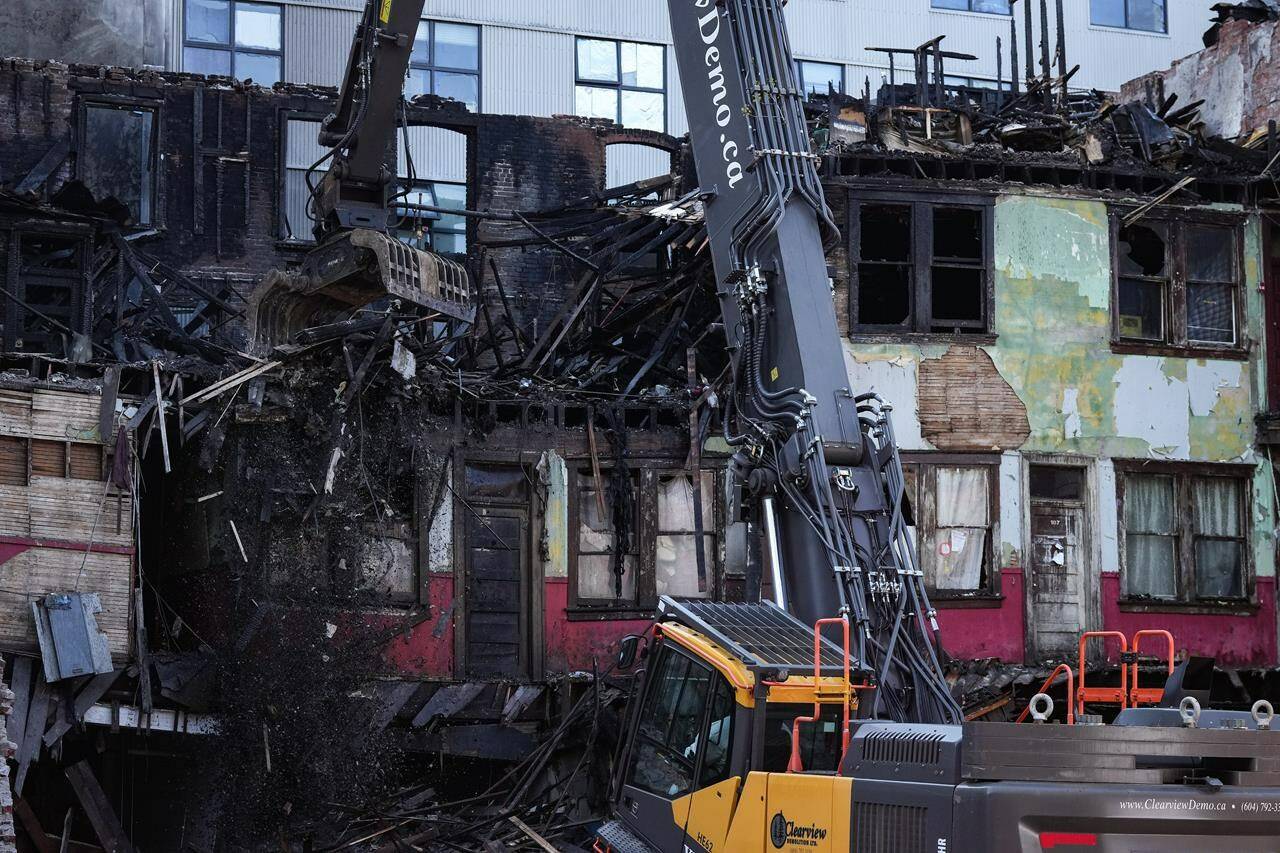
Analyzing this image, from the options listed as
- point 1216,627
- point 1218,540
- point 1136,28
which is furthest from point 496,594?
point 1136,28

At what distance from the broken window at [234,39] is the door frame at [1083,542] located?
16924 mm

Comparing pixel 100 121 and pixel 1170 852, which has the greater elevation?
pixel 100 121

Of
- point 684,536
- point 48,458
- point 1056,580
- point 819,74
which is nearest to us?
point 48,458

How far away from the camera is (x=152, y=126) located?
24547 millimetres

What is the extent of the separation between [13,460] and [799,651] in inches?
430

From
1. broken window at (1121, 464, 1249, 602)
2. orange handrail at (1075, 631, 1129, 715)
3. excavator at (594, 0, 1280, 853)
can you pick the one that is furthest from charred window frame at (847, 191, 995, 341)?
orange handrail at (1075, 631, 1129, 715)

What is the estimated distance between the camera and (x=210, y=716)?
60.7ft

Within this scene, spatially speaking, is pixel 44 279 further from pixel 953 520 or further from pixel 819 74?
pixel 819 74

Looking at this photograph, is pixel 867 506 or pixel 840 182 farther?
pixel 840 182

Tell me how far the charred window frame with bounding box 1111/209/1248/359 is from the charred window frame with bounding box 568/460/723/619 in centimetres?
577

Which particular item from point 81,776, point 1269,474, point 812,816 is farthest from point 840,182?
point 812,816

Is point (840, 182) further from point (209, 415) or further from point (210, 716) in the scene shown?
point (210, 716)

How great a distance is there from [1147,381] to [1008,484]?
234 centimetres

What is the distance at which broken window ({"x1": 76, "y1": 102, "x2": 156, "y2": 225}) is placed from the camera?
24453mm
